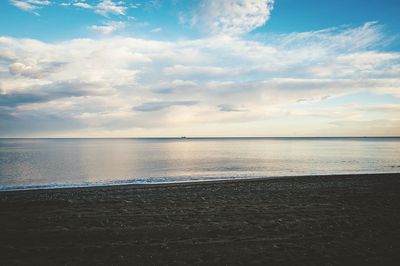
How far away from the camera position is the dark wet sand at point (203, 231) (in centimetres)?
755

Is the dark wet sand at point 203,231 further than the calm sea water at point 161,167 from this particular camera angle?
No

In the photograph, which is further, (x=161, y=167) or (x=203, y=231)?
(x=161, y=167)

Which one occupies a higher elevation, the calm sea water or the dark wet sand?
the dark wet sand

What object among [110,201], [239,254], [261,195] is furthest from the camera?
[261,195]

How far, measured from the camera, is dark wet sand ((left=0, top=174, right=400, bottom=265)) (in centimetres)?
755

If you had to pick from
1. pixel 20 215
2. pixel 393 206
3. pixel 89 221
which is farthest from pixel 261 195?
pixel 20 215

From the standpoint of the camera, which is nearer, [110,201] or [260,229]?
[260,229]

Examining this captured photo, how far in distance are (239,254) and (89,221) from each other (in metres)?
6.69

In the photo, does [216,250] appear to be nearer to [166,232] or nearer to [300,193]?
[166,232]

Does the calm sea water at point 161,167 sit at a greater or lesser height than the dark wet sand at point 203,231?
lesser

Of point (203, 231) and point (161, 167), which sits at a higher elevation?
point (203, 231)

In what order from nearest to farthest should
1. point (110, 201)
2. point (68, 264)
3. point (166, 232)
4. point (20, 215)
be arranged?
point (68, 264), point (166, 232), point (20, 215), point (110, 201)

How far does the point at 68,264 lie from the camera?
7172 mm

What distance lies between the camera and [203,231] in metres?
9.78
